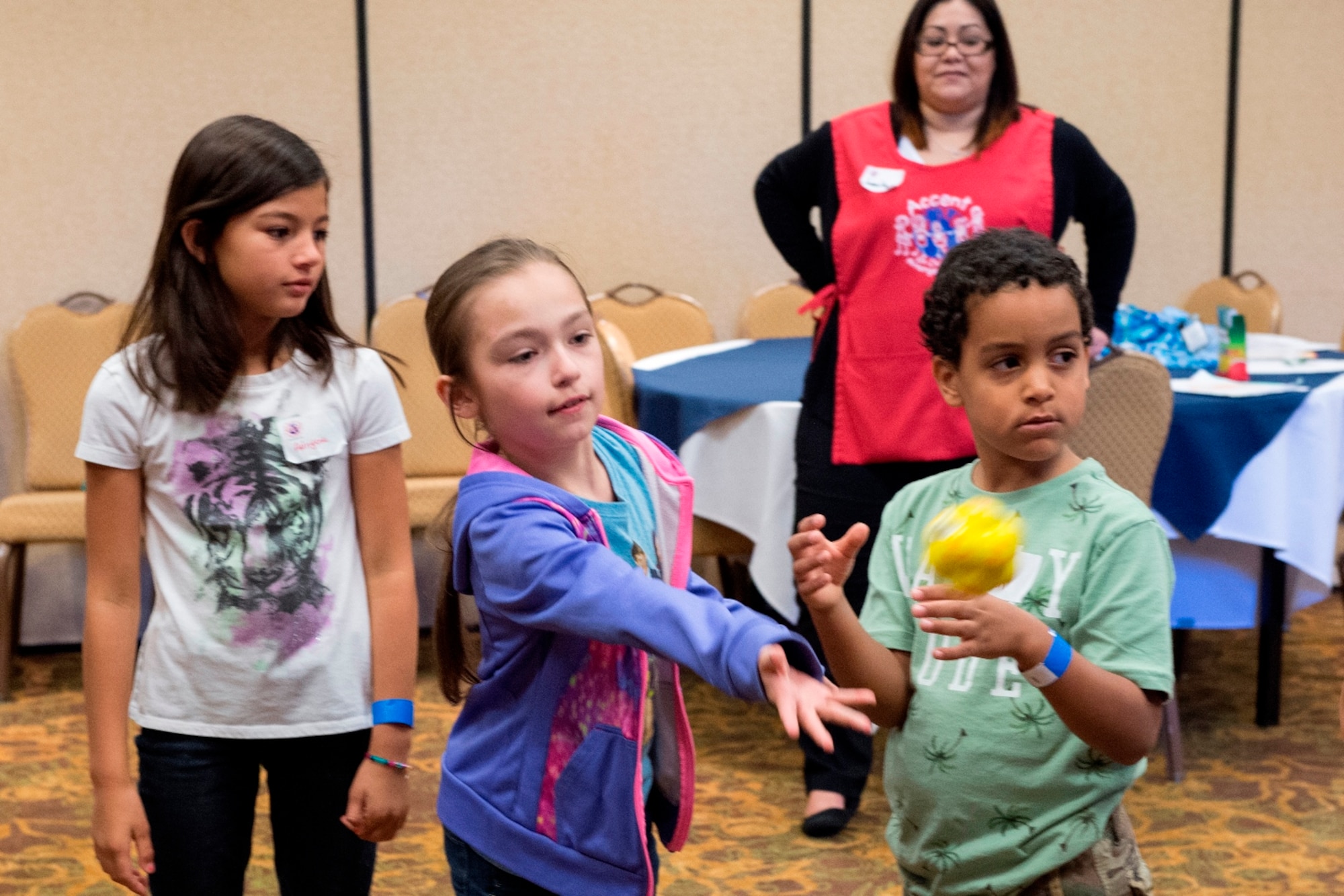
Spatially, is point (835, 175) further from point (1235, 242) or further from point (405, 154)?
point (1235, 242)

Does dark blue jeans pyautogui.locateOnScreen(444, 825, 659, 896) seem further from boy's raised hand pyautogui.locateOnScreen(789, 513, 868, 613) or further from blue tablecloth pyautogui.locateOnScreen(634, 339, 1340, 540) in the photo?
blue tablecloth pyautogui.locateOnScreen(634, 339, 1340, 540)

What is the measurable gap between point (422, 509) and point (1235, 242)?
3.49 metres

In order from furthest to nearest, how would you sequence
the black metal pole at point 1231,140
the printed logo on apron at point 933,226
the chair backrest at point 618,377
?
the black metal pole at point 1231,140
the chair backrest at point 618,377
the printed logo on apron at point 933,226

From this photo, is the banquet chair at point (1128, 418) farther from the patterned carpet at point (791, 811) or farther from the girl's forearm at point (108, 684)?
Answer: the girl's forearm at point (108, 684)

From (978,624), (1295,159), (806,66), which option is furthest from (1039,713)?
(1295,159)

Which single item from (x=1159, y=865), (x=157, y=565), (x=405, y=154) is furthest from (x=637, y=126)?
(x=157, y=565)

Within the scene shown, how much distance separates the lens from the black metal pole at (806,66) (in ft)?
16.9

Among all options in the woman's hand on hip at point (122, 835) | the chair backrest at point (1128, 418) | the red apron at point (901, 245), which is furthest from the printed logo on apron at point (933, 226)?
the woman's hand on hip at point (122, 835)

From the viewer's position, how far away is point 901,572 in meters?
1.44

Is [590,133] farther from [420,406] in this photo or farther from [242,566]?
[242,566]

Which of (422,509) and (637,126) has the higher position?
(637,126)

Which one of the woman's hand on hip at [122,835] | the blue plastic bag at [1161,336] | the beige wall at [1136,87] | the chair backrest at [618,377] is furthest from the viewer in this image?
the beige wall at [1136,87]

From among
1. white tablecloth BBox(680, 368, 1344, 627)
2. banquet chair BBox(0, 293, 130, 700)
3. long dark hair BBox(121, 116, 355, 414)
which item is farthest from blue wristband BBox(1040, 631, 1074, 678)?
banquet chair BBox(0, 293, 130, 700)

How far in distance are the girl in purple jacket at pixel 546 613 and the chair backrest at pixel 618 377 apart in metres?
2.10
